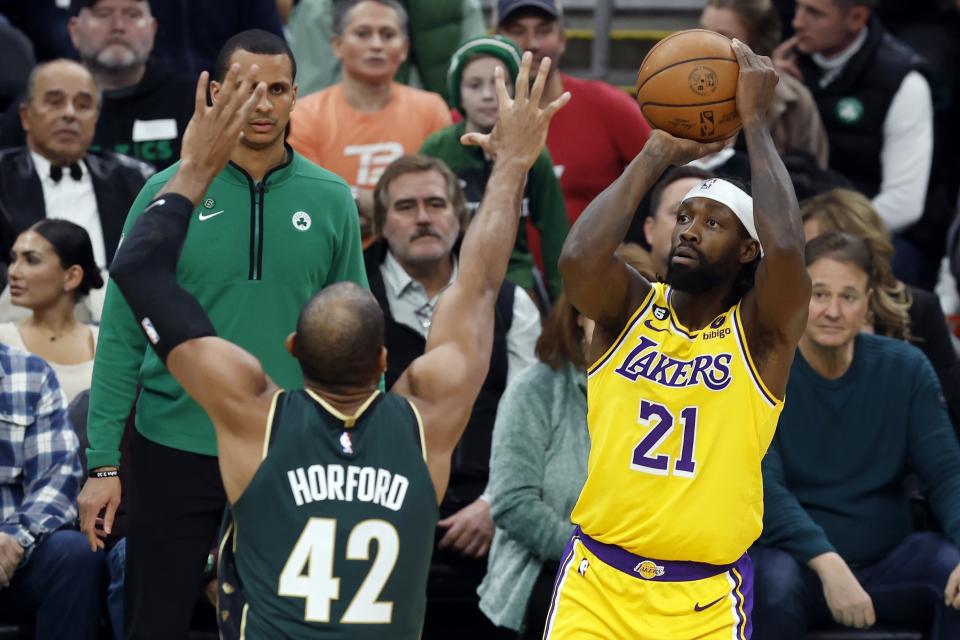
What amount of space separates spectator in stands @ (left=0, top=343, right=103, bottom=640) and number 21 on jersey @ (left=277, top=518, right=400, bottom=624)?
231 centimetres

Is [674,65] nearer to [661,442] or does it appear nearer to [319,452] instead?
[661,442]

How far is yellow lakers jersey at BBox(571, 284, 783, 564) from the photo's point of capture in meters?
4.38

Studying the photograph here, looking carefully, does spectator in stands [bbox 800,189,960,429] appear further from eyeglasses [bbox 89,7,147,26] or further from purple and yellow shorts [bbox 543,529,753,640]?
eyeglasses [bbox 89,7,147,26]

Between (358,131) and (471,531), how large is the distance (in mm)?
2569

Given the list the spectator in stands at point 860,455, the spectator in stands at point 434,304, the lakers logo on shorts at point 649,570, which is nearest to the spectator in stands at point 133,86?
the spectator in stands at point 434,304

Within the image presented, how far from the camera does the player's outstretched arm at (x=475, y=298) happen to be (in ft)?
12.8

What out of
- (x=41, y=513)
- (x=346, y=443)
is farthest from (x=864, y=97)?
(x=346, y=443)

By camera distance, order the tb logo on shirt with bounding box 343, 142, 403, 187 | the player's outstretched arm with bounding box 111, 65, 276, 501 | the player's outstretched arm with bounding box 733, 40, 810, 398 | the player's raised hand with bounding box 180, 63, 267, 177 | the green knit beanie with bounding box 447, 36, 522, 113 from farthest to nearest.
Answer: the tb logo on shirt with bounding box 343, 142, 403, 187, the green knit beanie with bounding box 447, 36, 522, 113, the player's outstretched arm with bounding box 733, 40, 810, 398, the player's raised hand with bounding box 180, 63, 267, 177, the player's outstretched arm with bounding box 111, 65, 276, 501

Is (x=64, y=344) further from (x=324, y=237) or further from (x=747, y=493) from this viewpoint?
(x=747, y=493)

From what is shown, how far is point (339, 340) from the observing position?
372 centimetres

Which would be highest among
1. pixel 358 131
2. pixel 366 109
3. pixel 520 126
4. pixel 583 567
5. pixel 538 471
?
pixel 520 126

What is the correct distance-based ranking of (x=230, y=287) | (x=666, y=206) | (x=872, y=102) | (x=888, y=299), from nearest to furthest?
(x=230, y=287) → (x=888, y=299) → (x=666, y=206) → (x=872, y=102)

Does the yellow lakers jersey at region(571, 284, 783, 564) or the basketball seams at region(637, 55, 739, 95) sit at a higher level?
the basketball seams at region(637, 55, 739, 95)

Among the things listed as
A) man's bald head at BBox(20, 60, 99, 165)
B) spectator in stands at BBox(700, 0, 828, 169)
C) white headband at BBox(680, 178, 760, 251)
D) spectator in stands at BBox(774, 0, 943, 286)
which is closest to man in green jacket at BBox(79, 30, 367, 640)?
white headband at BBox(680, 178, 760, 251)
